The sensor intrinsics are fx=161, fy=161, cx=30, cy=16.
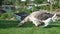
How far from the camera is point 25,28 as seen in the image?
16.2 ft

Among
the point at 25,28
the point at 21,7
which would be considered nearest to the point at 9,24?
the point at 25,28

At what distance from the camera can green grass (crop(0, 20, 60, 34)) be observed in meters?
4.79

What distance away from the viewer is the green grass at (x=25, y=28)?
4.79m

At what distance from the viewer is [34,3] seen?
505 centimetres

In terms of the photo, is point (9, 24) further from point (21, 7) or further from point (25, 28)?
point (21, 7)

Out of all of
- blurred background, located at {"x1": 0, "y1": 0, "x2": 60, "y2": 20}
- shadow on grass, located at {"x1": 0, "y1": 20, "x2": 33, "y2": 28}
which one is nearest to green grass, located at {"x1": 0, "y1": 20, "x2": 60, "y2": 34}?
shadow on grass, located at {"x1": 0, "y1": 20, "x2": 33, "y2": 28}

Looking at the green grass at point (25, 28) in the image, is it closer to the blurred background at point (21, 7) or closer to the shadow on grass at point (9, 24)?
the shadow on grass at point (9, 24)

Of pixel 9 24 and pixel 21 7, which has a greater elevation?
pixel 21 7

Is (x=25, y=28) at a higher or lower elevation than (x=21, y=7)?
lower

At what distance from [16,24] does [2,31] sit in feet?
1.61

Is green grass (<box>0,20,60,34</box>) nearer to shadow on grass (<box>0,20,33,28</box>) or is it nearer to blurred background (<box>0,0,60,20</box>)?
shadow on grass (<box>0,20,33,28</box>)

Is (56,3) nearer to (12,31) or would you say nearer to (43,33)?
(43,33)

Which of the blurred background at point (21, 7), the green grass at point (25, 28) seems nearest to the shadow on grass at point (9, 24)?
the green grass at point (25, 28)

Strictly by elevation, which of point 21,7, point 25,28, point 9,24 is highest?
point 21,7
